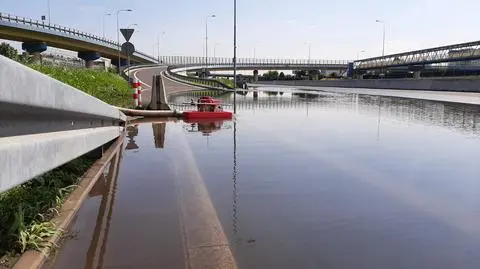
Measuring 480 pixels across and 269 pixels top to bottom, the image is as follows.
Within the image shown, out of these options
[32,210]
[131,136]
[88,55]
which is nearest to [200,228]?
[32,210]

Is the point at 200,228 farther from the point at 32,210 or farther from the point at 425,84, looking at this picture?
the point at 425,84

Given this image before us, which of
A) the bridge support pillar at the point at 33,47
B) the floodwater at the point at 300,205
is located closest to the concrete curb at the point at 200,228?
the floodwater at the point at 300,205

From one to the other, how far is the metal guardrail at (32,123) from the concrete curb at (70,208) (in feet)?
1.68

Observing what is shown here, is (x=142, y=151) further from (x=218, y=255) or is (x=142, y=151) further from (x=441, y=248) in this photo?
(x=441, y=248)

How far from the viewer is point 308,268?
3.92 m

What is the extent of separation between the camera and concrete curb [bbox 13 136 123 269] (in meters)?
3.59

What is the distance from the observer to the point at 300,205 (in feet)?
18.9

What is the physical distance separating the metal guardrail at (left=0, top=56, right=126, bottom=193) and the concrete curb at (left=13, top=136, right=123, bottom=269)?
51 cm

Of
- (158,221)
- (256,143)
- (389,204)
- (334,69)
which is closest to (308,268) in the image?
(158,221)

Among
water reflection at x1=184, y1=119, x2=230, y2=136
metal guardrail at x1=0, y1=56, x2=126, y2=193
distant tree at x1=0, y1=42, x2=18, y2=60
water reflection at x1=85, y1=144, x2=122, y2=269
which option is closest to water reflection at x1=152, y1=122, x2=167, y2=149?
water reflection at x1=184, y1=119, x2=230, y2=136

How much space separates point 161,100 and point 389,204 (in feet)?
42.8

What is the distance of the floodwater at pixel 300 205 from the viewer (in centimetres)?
A: 418

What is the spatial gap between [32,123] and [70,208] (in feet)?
4.22

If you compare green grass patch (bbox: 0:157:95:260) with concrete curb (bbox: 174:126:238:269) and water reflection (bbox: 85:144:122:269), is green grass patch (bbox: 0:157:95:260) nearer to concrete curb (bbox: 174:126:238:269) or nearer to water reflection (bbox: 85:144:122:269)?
water reflection (bbox: 85:144:122:269)
